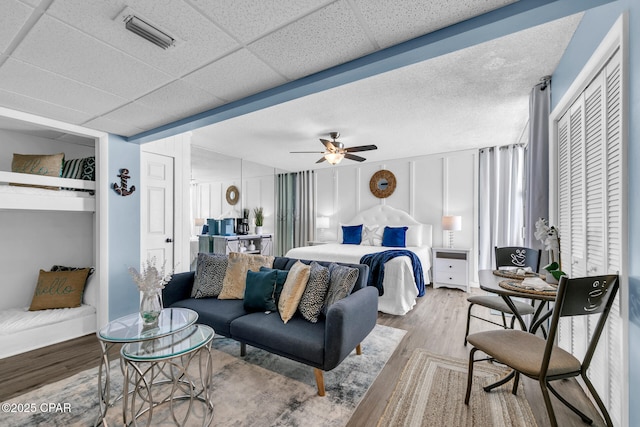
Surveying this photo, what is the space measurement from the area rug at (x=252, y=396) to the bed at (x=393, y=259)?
1256mm

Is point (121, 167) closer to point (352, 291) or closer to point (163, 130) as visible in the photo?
point (163, 130)

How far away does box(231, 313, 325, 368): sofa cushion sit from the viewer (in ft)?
6.50

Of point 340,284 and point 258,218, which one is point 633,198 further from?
point 258,218

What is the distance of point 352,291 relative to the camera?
248 cm

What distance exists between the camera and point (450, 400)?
76.8 inches

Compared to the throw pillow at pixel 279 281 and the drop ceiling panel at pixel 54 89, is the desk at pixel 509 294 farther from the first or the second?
the drop ceiling panel at pixel 54 89

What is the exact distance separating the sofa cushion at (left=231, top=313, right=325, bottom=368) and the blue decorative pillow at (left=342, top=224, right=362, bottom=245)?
3683 millimetres

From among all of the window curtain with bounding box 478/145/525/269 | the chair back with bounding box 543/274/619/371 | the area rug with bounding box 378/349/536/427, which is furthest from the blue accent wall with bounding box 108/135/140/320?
the window curtain with bounding box 478/145/525/269

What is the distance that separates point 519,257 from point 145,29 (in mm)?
3648

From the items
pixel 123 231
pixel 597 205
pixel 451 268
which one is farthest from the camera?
pixel 451 268

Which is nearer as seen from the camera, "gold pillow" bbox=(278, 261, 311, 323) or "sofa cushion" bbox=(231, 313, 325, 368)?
"sofa cushion" bbox=(231, 313, 325, 368)

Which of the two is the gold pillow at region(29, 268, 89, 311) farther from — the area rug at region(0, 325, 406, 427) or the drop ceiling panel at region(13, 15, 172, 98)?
the drop ceiling panel at region(13, 15, 172, 98)

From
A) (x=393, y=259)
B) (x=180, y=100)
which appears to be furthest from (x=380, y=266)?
(x=180, y=100)

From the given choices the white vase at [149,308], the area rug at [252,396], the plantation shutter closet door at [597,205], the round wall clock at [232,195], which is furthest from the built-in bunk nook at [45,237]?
the plantation shutter closet door at [597,205]
